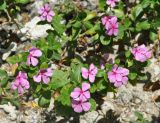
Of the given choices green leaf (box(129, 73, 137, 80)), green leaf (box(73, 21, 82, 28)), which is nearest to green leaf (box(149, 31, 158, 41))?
green leaf (box(129, 73, 137, 80))

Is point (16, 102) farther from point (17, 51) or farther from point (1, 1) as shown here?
point (1, 1)

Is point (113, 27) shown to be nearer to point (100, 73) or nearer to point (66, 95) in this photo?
point (100, 73)

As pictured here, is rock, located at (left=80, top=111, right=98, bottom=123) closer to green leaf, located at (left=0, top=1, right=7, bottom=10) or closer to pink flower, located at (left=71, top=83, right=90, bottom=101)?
pink flower, located at (left=71, top=83, right=90, bottom=101)

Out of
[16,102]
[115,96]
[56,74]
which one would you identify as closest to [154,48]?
[115,96]

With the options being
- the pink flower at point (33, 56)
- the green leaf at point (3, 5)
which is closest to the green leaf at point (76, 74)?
the pink flower at point (33, 56)

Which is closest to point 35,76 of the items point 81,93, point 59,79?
point 59,79

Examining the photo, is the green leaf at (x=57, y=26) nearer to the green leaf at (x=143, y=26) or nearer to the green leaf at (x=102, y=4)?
the green leaf at (x=102, y=4)
